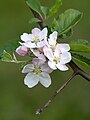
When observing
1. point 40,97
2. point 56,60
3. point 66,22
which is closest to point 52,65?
point 56,60

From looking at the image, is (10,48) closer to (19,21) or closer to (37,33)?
(37,33)

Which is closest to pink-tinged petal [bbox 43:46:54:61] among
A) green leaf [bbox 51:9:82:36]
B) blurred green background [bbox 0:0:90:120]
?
green leaf [bbox 51:9:82:36]

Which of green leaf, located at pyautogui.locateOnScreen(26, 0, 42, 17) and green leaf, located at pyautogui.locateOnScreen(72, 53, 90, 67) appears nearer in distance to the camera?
green leaf, located at pyautogui.locateOnScreen(72, 53, 90, 67)

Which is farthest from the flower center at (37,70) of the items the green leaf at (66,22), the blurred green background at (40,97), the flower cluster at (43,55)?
the blurred green background at (40,97)

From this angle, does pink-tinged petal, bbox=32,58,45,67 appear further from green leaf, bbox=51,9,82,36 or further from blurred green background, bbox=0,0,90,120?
blurred green background, bbox=0,0,90,120

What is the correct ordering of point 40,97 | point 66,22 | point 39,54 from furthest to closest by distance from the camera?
1. point 40,97
2. point 66,22
3. point 39,54

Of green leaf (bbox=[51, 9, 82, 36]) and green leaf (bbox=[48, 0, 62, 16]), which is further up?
green leaf (bbox=[48, 0, 62, 16])

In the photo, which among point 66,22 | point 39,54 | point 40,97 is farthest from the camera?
point 40,97

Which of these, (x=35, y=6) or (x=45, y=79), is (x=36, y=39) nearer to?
(x=45, y=79)
